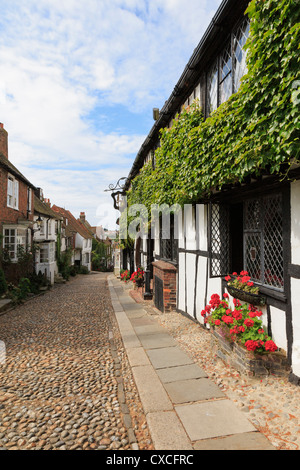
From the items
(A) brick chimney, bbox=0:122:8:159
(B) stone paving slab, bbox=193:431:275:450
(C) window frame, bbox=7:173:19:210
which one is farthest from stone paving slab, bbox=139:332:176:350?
(A) brick chimney, bbox=0:122:8:159

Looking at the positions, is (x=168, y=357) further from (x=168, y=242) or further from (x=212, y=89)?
(x=212, y=89)

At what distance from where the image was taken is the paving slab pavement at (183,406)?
2.58 meters

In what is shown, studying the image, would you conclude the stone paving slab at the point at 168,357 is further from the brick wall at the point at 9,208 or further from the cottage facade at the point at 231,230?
the brick wall at the point at 9,208

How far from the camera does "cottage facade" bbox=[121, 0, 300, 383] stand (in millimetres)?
3510

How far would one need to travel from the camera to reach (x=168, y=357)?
4.77 metres

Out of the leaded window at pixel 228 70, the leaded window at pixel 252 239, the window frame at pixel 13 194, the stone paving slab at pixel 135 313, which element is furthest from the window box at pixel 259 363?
the window frame at pixel 13 194

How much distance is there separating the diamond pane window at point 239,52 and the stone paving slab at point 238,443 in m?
5.00

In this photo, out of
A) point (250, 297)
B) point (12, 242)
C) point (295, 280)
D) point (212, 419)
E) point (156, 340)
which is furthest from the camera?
point (12, 242)

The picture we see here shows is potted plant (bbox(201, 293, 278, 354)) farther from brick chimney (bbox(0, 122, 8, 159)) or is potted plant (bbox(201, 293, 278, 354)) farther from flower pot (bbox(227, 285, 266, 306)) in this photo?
brick chimney (bbox(0, 122, 8, 159))

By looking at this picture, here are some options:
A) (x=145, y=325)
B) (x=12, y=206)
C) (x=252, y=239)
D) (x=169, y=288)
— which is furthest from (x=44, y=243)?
(x=252, y=239)

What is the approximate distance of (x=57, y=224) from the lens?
26344 millimetres

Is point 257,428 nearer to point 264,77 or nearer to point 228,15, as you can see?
point 264,77

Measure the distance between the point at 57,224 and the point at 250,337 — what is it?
25065 millimetres

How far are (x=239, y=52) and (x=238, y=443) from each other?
5.70 meters
